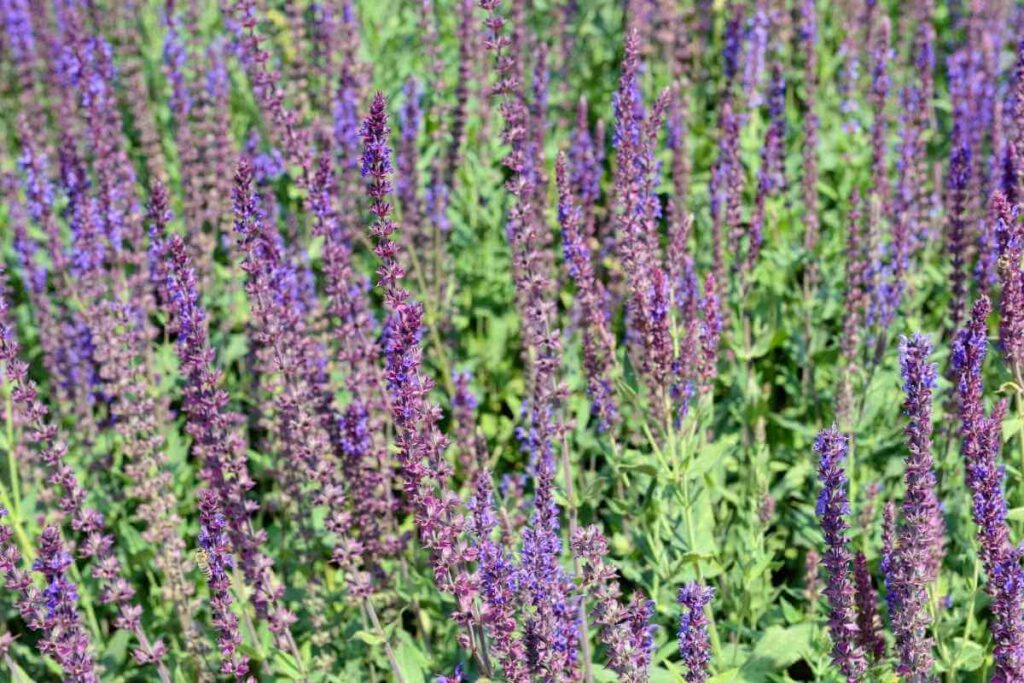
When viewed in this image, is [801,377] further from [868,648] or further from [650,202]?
[868,648]

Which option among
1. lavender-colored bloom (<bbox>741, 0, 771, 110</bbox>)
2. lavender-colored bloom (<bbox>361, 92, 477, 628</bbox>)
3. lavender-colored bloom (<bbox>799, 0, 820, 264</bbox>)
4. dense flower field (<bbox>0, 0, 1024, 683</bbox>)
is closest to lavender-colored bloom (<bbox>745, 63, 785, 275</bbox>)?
dense flower field (<bbox>0, 0, 1024, 683</bbox>)

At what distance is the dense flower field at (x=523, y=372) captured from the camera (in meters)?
4.23

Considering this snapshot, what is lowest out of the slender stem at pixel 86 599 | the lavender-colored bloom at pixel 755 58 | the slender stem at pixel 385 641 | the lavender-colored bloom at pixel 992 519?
the slender stem at pixel 86 599

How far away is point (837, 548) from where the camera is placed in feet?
13.8

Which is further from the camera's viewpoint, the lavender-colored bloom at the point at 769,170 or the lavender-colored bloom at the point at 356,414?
the lavender-colored bloom at the point at 769,170

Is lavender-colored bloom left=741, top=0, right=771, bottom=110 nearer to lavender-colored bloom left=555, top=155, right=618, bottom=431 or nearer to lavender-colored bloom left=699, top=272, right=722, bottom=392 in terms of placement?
lavender-colored bloom left=555, top=155, right=618, bottom=431

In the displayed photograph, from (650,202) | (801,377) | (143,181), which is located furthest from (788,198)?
(143,181)

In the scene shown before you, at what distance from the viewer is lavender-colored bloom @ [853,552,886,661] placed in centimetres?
455

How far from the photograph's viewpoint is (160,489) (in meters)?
5.70

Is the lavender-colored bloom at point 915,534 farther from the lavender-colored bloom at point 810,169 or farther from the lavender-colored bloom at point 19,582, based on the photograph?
the lavender-colored bloom at point 19,582

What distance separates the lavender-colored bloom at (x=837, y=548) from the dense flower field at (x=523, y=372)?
1 centimetres

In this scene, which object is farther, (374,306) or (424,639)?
(374,306)

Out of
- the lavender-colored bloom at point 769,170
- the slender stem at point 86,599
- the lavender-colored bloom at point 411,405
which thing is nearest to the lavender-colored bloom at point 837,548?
the lavender-colored bloom at point 411,405

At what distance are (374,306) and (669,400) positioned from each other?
327 cm
